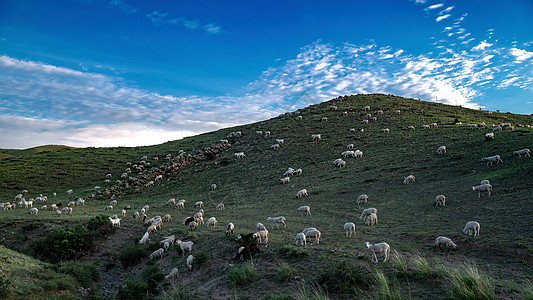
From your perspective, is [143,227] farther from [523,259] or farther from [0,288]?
[523,259]

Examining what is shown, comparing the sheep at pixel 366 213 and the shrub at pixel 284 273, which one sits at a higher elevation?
the sheep at pixel 366 213

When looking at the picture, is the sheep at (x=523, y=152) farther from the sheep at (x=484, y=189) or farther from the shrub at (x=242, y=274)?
the shrub at (x=242, y=274)

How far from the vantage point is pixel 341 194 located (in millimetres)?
27547

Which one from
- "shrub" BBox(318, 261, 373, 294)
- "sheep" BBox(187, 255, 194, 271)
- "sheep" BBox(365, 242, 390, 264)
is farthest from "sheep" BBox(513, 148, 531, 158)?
"sheep" BBox(187, 255, 194, 271)

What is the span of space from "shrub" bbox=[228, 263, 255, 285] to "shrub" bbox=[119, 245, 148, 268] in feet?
26.6

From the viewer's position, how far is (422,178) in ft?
90.8

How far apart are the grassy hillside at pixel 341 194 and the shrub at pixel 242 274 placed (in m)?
0.30

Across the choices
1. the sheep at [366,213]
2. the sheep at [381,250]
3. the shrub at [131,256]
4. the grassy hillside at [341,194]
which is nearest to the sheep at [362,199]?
the grassy hillside at [341,194]

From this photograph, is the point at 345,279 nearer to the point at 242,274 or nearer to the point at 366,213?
the point at 242,274

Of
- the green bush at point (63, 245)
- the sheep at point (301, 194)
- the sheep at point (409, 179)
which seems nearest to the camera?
the green bush at point (63, 245)

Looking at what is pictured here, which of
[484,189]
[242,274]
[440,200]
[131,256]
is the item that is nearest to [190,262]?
[242,274]

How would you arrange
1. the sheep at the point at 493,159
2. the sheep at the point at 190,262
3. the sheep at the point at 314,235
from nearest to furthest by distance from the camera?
the sheep at the point at 190,262 → the sheep at the point at 314,235 → the sheep at the point at 493,159

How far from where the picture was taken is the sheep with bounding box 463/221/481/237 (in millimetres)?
13673

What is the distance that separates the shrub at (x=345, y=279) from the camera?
9367mm
